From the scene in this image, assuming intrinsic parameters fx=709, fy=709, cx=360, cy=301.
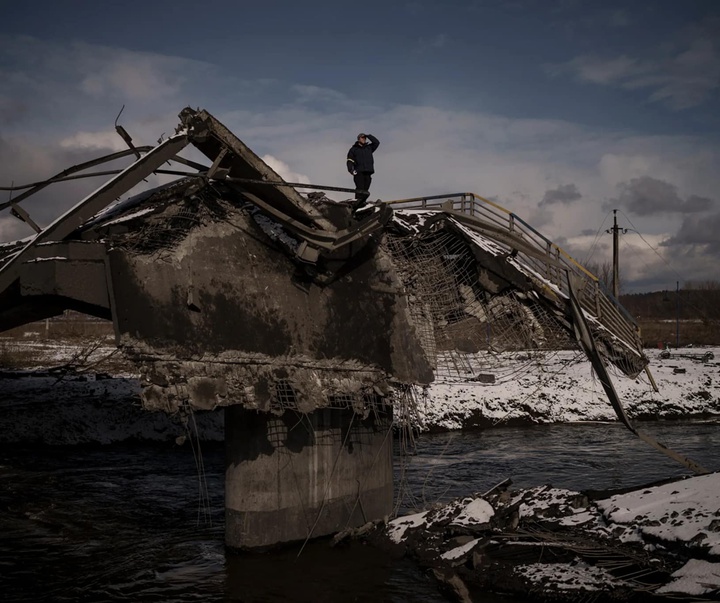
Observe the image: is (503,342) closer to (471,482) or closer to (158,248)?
(471,482)

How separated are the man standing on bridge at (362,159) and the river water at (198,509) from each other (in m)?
4.98

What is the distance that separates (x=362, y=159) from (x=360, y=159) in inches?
1.4

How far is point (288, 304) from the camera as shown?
10695 millimetres

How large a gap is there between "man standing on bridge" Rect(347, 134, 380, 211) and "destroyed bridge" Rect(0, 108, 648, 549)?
1.06 m

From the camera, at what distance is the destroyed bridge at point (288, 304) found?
30.6 feet

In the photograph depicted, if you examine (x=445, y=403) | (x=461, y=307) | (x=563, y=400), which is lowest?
(x=563, y=400)

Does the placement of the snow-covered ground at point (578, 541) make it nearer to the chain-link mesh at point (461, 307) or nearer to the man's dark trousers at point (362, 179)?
the chain-link mesh at point (461, 307)

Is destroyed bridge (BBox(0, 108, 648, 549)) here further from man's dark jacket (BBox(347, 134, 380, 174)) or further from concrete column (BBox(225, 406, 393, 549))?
man's dark jacket (BBox(347, 134, 380, 174))

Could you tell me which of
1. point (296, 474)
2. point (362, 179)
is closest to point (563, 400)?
point (362, 179)

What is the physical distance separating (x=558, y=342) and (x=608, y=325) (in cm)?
94

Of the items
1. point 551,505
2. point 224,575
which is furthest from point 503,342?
point 224,575

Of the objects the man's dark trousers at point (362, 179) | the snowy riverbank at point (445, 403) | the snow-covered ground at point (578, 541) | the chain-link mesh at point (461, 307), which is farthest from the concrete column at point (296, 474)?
the snowy riverbank at point (445, 403)

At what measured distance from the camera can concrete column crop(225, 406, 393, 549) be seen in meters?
10.4

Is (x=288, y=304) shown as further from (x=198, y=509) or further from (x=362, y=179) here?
(x=198, y=509)
